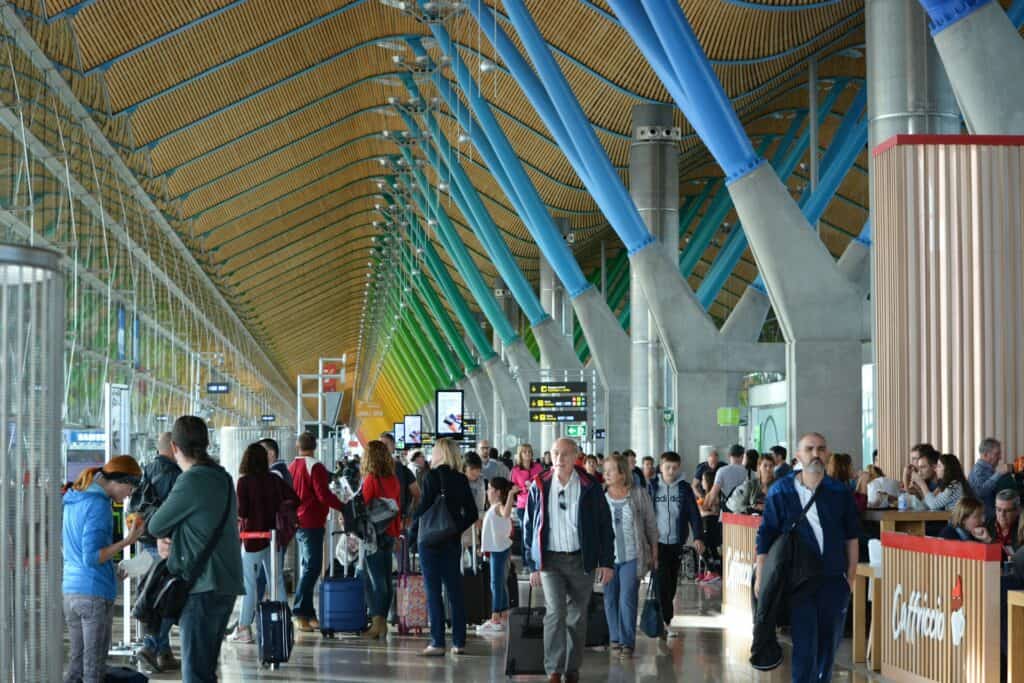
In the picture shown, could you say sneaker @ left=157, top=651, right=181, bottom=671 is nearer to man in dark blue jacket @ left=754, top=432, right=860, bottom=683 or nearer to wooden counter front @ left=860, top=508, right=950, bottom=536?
man in dark blue jacket @ left=754, top=432, right=860, bottom=683

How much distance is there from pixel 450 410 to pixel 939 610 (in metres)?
20.6

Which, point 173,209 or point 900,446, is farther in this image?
point 173,209

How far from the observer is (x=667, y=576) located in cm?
1220

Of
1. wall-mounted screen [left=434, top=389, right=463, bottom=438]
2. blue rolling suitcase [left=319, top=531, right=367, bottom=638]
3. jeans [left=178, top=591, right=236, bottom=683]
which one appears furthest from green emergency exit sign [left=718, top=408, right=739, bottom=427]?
jeans [left=178, top=591, right=236, bottom=683]

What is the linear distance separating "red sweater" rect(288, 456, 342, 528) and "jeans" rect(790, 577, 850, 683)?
18.5 feet

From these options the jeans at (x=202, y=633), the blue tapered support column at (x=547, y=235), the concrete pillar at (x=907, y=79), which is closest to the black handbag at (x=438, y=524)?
the jeans at (x=202, y=633)

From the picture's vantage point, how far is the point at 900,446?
1346 cm

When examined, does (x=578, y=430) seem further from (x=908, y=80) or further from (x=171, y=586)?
(x=171, y=586)

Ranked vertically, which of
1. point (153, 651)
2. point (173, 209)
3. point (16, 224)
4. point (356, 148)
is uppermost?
point (356, 148)

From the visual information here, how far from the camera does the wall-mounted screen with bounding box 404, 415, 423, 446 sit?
36.1 meters

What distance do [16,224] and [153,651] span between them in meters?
9.32

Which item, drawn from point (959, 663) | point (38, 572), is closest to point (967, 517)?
point (959, 663)

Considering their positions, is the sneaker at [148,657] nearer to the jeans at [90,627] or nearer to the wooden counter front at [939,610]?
the jeans at [90,627]

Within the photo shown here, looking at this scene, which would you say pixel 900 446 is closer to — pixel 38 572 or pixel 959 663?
pixel 959 663
